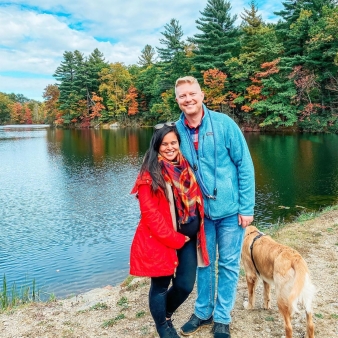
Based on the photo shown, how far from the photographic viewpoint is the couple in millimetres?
2500

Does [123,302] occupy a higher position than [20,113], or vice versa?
[20,113]

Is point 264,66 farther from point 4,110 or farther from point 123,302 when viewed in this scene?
point 4,110

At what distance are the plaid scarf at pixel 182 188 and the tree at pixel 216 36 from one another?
109 ft

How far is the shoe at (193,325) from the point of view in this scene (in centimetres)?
293

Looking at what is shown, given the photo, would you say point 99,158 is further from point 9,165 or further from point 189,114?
point 189,114

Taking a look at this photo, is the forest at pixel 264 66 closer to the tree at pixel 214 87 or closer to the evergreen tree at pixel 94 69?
the tree at pixel 214 87

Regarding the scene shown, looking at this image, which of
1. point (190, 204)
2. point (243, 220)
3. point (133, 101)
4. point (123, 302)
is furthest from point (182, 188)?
point (133, 101)

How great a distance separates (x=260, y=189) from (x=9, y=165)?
17.6 m

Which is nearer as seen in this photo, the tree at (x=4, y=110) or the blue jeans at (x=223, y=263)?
the blue jeans at (x=223, y=263)

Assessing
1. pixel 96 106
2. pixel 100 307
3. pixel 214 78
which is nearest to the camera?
pixel 100 307

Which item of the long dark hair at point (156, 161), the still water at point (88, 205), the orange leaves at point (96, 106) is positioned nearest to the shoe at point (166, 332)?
the long dark hair at point (156, 161)

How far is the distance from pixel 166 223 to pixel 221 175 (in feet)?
2.02

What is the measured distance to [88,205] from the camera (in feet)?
42.3

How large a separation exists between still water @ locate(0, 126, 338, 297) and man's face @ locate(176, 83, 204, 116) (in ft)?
17.3
